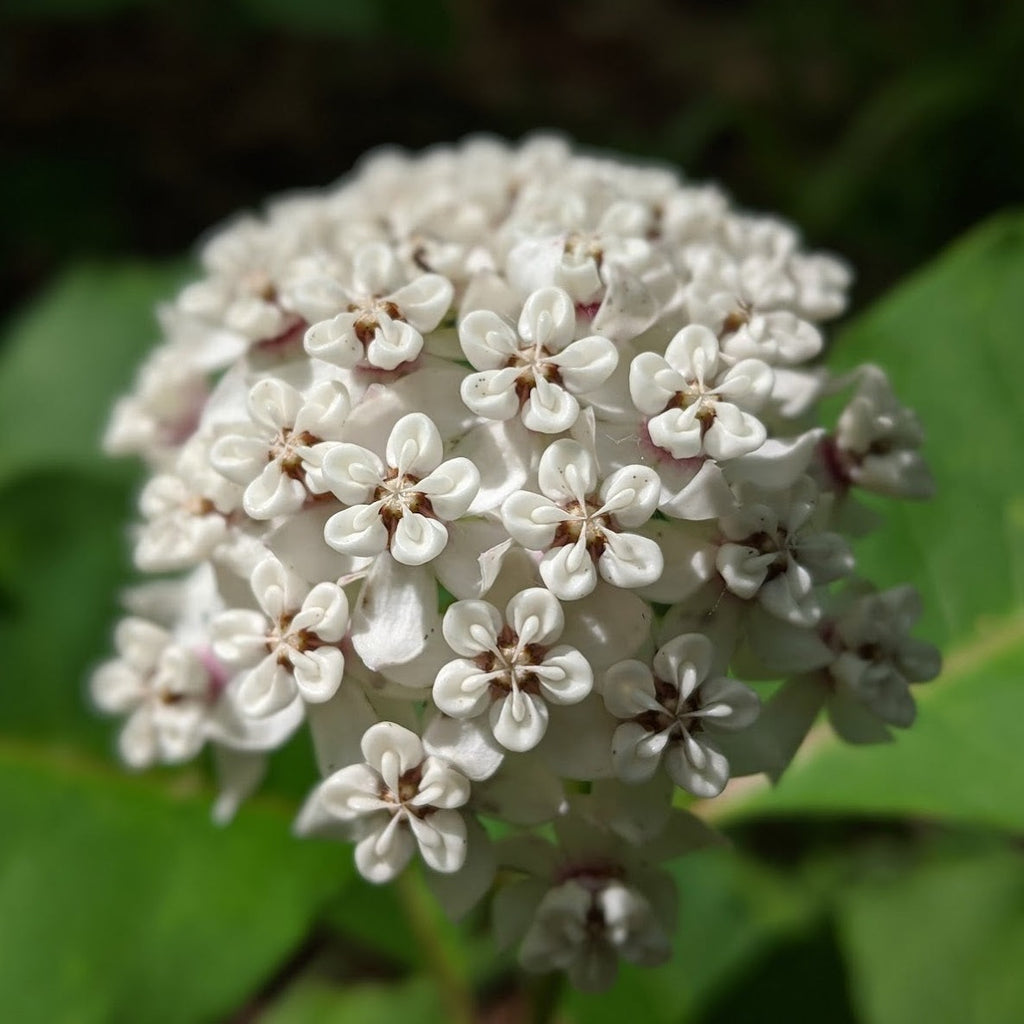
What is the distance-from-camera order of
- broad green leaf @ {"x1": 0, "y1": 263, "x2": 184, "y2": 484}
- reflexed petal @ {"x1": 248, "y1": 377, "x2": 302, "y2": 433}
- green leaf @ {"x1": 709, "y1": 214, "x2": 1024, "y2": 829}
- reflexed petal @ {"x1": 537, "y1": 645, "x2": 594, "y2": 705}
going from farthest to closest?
1. broad green leaf @ {"x1": 0, "y1": 263, "x2": 184, "y2": 484}
2. green leaf @ {"x1": 709, "y1": 214, "x2": 1024, "y2": 829}
3. reflexed petal @ {"x1": 248, "y1": 377, "x2": 302, "y2": 433}
4. reflexed petal @ {"x1": 537, "y1": 645, "x2": 594, "y2": 705}

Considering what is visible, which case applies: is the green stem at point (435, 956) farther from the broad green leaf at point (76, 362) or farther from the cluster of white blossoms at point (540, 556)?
the broad green leaf at point (76, 362)

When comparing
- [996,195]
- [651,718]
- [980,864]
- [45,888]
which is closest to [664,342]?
[651,718]

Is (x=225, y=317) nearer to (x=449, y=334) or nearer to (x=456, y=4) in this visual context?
(x=449, y=334)

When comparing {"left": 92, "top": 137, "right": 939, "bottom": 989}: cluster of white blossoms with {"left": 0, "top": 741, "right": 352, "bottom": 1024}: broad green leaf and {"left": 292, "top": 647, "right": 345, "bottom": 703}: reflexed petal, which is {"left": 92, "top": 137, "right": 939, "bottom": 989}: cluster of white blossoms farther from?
{"left": 0, "top": 741, "right": 352, "bottom": 1024}: broad green leaf

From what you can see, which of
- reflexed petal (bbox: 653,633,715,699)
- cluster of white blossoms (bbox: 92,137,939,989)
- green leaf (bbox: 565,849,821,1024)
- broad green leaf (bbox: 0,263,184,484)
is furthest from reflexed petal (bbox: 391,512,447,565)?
broad green leaf (bbox: 0,263,184,484)

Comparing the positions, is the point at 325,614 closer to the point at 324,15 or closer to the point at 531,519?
the point at 531,519

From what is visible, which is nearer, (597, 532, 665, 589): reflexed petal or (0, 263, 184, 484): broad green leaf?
(597, 532, 665, 589): reflexed petal

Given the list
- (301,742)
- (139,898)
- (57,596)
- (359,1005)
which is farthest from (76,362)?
(359,1005)

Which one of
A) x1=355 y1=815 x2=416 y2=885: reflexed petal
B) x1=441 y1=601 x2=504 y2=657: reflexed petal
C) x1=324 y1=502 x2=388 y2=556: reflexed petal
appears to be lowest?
x1=355 y1=815 x2=416 y2=885: reflexed petal

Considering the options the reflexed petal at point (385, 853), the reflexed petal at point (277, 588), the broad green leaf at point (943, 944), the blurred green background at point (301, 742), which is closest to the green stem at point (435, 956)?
the blurred green background at point (301, 742)
